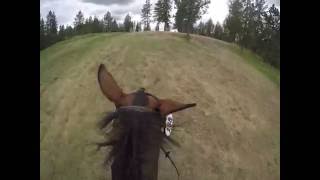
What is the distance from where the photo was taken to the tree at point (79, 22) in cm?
218

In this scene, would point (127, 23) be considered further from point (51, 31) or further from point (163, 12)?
point (51, 31)

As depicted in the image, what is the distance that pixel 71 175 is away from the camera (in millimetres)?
2037

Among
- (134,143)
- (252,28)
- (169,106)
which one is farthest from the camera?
(252,28)

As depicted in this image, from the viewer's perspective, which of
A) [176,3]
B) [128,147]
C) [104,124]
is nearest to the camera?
[128,147]

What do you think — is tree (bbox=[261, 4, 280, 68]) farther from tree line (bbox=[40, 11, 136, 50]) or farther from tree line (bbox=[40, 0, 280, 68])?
tree line (bbox=[40, 11, 136, 50])

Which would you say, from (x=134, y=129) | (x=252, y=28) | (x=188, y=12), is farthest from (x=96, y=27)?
(x=252, y=28)

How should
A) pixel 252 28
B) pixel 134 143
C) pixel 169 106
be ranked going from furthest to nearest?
pixel 252 28, pixel 169 106, pixel 134 143

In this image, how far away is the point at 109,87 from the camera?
6.84 ft

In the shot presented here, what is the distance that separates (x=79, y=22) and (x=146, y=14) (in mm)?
310

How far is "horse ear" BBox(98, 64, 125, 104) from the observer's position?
2064 mm
